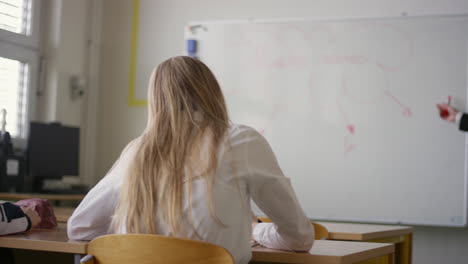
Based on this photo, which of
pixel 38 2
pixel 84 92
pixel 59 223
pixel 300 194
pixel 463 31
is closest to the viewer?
pixel 59 223

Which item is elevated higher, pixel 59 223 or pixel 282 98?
pixel 282 98

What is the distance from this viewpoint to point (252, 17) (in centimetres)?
459

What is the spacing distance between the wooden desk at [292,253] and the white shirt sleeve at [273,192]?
0.06m

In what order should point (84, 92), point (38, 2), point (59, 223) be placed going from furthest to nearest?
point (84, 92), point (38, 2), point (59, 223)

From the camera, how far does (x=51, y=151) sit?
4277mm

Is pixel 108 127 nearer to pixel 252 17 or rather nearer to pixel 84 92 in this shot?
pixel 84 92

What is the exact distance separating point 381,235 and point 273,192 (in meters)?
1.15

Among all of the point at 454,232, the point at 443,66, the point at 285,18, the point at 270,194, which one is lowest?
the point at 454,232

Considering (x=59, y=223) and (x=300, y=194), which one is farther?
(x=300, y=194)

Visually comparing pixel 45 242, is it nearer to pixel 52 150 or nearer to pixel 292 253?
pixel 292 253

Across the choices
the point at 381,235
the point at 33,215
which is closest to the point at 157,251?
the point at 33,215

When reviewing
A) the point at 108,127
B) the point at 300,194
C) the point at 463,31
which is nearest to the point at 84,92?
the point at 108,127

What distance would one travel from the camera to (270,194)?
66.8 inches

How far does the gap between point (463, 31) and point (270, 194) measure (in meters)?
2.84
